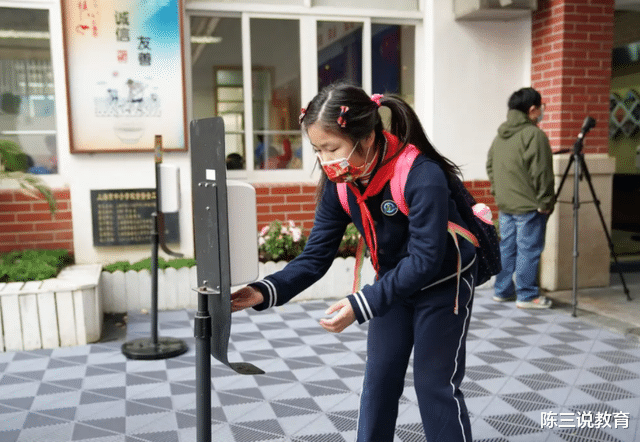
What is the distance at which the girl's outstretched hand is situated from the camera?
2.03m

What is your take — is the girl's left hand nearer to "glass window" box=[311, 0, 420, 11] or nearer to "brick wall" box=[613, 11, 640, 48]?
"glass window" box=[311, 0, 420, 11]

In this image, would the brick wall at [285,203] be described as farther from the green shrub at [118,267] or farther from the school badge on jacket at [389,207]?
the school badge on jacket at [389,207]

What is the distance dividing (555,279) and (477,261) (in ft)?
14.3

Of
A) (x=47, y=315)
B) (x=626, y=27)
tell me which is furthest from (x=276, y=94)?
(x=626, y=27)

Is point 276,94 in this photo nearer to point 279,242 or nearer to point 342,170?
point 279,242

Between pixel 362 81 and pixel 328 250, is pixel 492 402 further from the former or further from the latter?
pixel 362 81

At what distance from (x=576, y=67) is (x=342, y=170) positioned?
5.04 metres

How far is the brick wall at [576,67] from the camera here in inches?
243

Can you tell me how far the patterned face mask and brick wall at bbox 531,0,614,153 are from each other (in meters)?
4.79

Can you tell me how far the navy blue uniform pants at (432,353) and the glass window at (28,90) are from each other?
15.0ft

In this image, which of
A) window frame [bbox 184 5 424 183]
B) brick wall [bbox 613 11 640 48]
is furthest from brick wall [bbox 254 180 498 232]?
brick wall [bbox 613 11 640 48]

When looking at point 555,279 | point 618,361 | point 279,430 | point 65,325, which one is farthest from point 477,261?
point 555,279

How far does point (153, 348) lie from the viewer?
4.59 metres

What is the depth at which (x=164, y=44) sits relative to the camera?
5.86m
